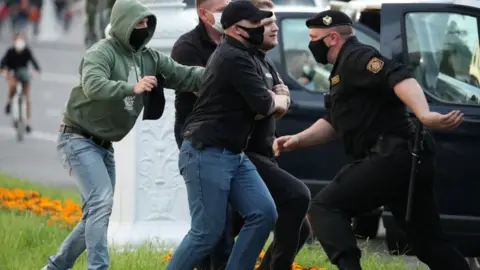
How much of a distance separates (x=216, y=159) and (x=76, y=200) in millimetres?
5766

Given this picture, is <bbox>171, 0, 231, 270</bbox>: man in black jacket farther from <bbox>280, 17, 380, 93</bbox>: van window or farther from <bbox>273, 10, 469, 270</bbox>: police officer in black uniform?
<bbox>280, 17, 380, 93</bbox>: van window

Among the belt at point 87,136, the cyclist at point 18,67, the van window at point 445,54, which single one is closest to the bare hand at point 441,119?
the belt at point 87,136

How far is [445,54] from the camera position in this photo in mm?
8938

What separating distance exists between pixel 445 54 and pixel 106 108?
3.08 m

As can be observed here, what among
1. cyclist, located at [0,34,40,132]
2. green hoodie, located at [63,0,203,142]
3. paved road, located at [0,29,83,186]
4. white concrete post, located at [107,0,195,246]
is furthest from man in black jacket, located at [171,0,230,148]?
cyclist, located at [0,34,40,132]

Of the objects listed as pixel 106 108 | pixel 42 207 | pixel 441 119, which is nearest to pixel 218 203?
pixel 106 108

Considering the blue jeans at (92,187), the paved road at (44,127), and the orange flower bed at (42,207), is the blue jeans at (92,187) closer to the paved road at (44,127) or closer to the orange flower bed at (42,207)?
the paved road at (44,127)

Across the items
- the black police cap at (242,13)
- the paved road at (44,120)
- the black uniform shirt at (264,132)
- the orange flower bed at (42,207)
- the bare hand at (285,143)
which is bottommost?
the paved road at (44,120)

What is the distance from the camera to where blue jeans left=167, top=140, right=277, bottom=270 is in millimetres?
6414

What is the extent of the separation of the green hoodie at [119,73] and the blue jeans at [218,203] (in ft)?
1.23

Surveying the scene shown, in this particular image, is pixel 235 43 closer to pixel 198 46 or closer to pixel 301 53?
pixel 198 46

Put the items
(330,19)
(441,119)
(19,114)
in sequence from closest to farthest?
1. (441,119)
2. (330,19)
3. (19,114)

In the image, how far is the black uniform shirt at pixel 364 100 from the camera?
265 inches

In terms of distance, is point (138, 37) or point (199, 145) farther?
point (138, 37)
